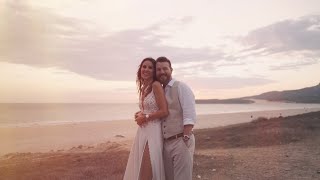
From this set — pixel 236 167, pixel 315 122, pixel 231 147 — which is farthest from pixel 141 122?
pixel 315 122

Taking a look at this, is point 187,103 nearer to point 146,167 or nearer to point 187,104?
point 187,104

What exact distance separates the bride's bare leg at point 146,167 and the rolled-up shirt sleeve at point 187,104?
2.27 ft

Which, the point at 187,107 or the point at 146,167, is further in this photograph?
the point at 146,167

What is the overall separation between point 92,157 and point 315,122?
1028 centimetres

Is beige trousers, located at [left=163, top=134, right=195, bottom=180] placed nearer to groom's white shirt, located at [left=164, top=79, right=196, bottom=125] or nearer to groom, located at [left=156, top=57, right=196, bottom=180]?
groom, located at [left=156, top=57, right=196, bottom=180]

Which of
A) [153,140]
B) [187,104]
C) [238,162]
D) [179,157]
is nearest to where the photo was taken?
[187,104]

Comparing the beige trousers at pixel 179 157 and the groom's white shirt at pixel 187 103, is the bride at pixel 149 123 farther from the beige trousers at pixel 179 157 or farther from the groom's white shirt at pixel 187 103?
the groom's white shirt at pixel 187 103

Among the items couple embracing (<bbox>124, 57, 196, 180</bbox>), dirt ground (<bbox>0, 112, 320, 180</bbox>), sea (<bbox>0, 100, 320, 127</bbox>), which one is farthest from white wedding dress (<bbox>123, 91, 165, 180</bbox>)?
sea (<bbox>0, 100, 320, 127</bbox>)

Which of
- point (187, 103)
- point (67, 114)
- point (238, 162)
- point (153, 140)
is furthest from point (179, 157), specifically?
point (67, 114)

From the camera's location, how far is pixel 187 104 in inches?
189

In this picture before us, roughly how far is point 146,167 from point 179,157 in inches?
18.7

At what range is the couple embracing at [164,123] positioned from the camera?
4.87 m

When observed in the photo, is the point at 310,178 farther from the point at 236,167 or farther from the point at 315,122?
the point at 315,122

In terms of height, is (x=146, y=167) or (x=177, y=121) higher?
(x=177, y=121)
